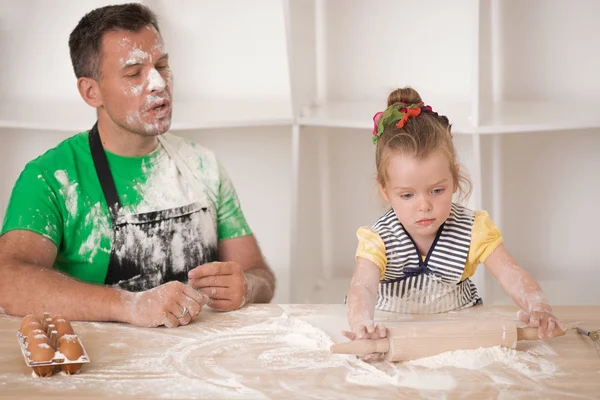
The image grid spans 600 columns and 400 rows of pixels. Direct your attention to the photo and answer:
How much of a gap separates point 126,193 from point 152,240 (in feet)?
0.43

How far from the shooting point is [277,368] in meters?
1.36

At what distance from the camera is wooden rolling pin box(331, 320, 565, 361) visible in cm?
137

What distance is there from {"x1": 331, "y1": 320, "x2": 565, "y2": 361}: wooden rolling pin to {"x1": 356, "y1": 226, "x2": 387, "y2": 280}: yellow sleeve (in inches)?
10.0

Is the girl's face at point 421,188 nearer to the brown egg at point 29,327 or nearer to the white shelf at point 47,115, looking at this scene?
the brown egg at point 29,327

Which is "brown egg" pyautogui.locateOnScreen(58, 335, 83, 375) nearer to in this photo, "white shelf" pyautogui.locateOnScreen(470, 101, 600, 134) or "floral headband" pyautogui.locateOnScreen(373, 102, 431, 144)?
"floral headband" pyautogui.locateOnScreen(373, 102, 431, 144)

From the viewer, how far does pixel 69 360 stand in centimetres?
131

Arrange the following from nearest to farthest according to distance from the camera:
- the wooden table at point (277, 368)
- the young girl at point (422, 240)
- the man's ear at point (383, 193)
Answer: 1. the wooden table at point (277, 368)
2. the young girl at point (422, 240)
3. the man's ear at point (383, 193)

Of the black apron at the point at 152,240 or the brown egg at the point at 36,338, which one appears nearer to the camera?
the brown egg at the point at 36,338

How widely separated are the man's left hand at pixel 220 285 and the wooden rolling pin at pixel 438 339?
0.40m

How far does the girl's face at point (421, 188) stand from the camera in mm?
1555

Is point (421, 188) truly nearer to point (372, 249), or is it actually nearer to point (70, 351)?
point (372, 249)

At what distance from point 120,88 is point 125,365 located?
2.96 feet

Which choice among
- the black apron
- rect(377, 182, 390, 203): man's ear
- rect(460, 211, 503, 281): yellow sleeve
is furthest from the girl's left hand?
the black apron

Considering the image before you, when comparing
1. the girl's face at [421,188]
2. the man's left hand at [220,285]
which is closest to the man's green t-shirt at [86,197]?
the man's left hand at [220,285]
